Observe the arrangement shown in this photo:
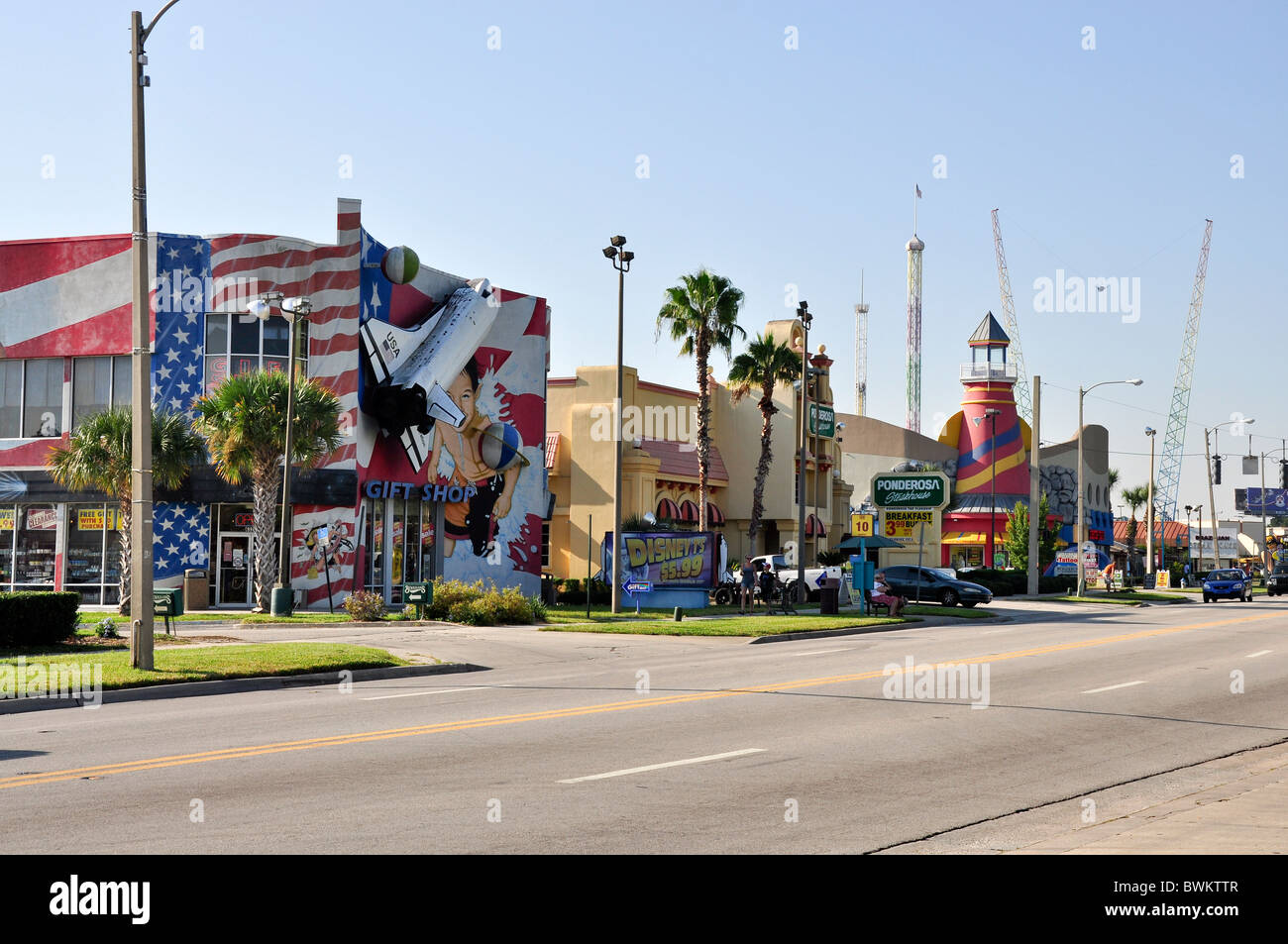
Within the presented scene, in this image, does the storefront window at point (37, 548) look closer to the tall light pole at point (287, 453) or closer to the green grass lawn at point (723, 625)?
the tall light pole at point (287, 453)

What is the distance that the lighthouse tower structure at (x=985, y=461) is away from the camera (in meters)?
84.4

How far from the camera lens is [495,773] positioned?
1063 cm

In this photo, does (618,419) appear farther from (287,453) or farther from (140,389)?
(140,389)

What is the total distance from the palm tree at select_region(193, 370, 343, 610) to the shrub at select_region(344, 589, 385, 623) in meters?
3.01

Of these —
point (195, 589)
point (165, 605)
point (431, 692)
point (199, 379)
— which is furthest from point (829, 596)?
point (431, 692)

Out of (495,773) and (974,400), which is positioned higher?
(974,400)

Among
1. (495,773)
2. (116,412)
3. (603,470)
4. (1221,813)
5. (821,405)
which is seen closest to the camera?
(1221,813)

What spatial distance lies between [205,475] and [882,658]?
2275 centimetres

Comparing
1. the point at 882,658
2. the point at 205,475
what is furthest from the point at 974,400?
the point at 882,658

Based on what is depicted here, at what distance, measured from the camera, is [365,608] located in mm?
Answer: 32406

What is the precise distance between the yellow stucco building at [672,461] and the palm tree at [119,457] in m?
18.6

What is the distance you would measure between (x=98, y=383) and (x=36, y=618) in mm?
19052

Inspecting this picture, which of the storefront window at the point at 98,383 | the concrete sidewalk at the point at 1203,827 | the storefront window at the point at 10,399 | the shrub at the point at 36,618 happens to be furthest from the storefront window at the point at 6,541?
the concrete sidewalk at the point at 1203,827
